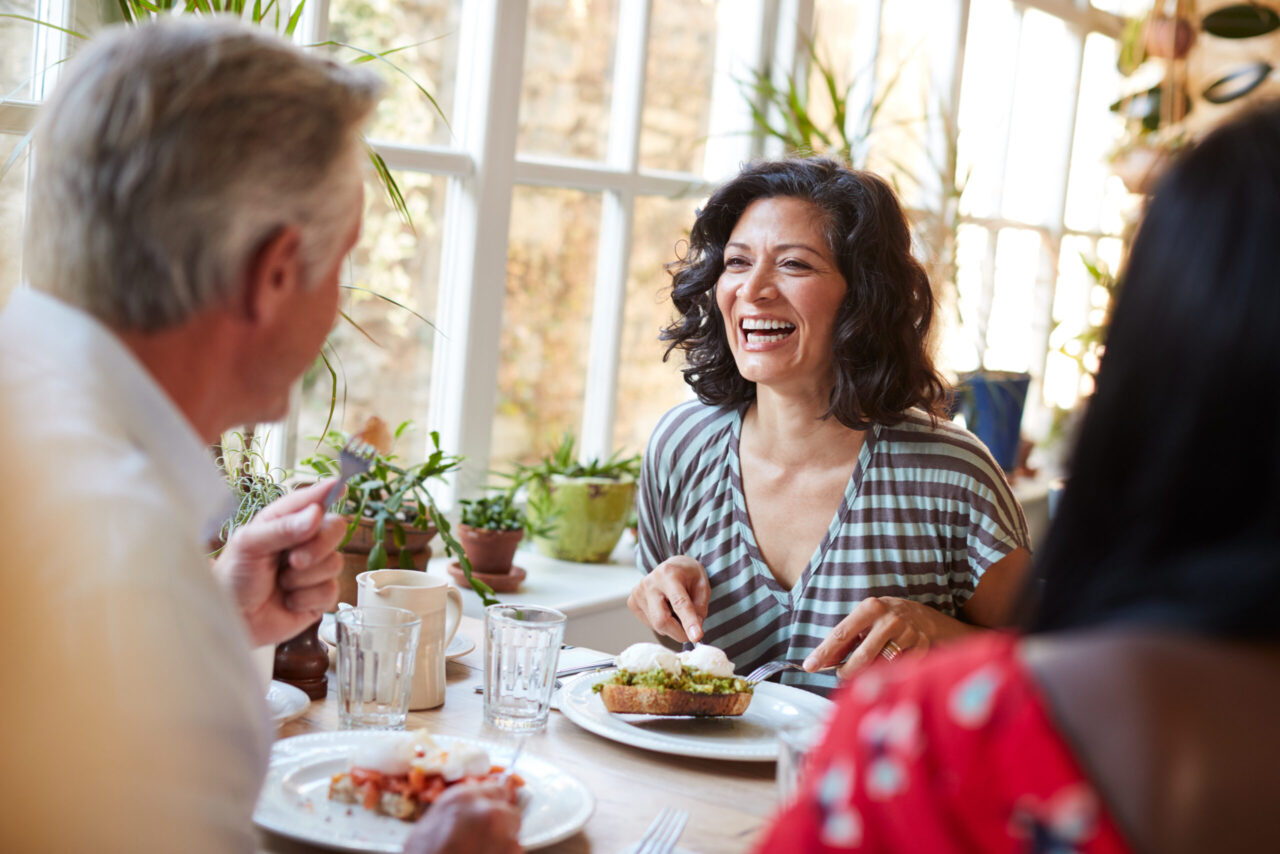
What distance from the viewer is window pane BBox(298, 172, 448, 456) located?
9.18 ft

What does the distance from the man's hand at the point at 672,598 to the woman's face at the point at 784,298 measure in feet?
1.19

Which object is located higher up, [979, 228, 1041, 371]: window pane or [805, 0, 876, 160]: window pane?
[805, 0, 876, 160]: window pane

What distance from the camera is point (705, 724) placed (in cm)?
144

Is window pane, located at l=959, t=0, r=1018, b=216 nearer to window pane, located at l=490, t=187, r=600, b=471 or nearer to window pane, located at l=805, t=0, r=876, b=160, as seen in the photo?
window pane, located at l=805, t=0, r=876, b=160

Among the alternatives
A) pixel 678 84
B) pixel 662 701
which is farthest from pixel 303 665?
pixel 678 84

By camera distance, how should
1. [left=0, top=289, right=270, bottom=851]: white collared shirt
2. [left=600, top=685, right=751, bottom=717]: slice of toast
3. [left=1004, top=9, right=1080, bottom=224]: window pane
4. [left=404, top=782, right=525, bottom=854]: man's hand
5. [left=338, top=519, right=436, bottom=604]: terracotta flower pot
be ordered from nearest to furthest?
1. [left=0, top=289, right=270, bottom=851]: white collared shirt
2. [left=404, top=782, right=525, bottom=854]: man's hand
3. [left=600, top=685, right=751, bottom=717]: slice of toast
4. [left=338, top=519, right=436, bottom=604]: terracotta flower pot
5. [left=1004, top=9, right=1080, bottom=224]: window pane

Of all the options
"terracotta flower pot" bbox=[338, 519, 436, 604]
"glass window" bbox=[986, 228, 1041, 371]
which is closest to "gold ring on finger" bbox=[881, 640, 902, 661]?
"terracotta flower pot" bbox=[338, 519, 436, 604]

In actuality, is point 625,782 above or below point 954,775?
below

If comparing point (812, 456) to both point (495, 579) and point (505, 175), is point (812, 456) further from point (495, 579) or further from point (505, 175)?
point (505, 175)

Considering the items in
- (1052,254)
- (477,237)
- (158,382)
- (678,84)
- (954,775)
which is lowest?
(954,775)

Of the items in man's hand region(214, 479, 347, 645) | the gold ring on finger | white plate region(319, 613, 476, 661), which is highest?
man's hand region(214, 479, 347, 645)

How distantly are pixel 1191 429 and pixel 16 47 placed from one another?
2007 mm

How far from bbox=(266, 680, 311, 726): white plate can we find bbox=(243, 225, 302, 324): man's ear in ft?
1.80

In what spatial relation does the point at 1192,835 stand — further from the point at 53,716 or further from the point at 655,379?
the point at 655,379
